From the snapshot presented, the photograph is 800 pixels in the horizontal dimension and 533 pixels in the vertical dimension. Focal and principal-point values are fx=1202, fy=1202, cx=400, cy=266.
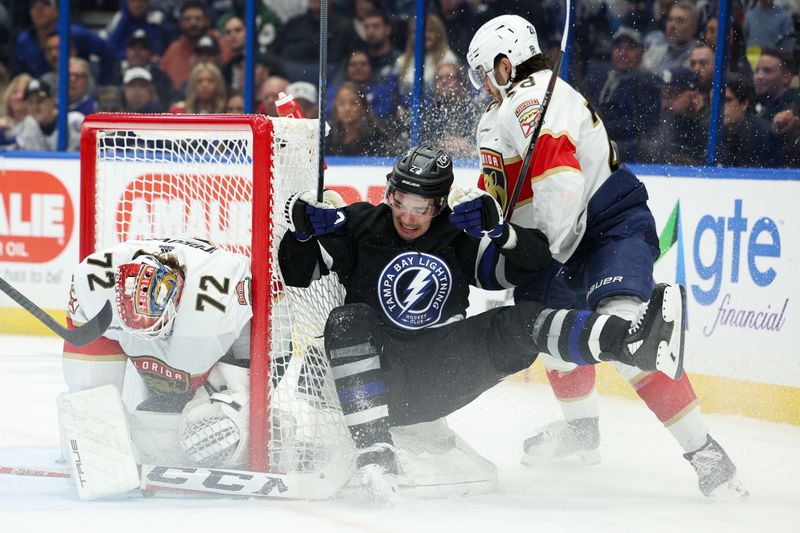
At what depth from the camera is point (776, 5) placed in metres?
4.19

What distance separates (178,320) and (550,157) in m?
0.92

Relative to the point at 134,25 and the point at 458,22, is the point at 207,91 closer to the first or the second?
the point at 134,25

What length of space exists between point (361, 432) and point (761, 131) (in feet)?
7.03

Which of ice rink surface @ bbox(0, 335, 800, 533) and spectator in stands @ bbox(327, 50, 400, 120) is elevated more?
spectator in stands @ bbox(327, 50, 400, 120)

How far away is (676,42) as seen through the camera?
4449 millimetres

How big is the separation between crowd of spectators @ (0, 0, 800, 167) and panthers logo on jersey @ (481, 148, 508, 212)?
1438mm

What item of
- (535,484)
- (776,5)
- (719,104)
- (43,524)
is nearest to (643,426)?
(535,484)

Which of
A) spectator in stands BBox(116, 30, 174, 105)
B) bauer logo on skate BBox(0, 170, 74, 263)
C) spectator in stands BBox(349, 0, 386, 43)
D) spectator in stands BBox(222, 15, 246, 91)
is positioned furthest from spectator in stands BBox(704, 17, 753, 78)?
bauer logo on skate BBox(0, 170, 74, 263)

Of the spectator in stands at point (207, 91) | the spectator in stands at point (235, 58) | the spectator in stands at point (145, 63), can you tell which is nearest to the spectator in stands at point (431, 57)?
the spectator in stands at point (207, 91)

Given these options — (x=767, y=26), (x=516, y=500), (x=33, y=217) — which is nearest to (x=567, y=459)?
(x=516, y=500)

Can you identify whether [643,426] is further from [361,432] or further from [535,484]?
[361,432]

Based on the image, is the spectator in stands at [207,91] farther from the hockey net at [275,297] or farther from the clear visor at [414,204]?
the clear visor at [414,204]

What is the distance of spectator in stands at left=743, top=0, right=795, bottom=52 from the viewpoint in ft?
13.6

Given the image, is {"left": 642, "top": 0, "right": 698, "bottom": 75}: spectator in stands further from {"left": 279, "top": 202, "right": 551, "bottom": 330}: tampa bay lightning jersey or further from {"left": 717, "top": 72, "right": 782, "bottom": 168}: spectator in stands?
{"left": 279, "top": 202, "right": 551, "bottom": 330}: tampa bay lightning jersey
